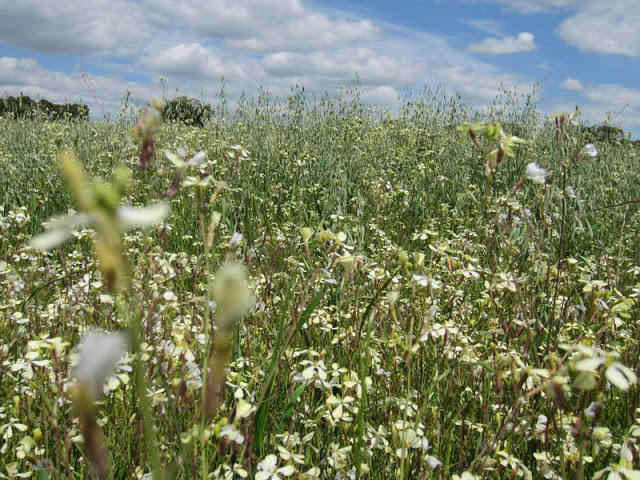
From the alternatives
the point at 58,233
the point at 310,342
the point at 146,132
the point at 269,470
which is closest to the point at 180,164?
the point at 146,132

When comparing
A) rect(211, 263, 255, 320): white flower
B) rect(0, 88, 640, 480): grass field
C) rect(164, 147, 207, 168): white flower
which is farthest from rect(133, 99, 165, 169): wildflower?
rect(211, 263, 255, 320): white flower

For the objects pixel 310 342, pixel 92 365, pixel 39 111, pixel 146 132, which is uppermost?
pixel 39 111

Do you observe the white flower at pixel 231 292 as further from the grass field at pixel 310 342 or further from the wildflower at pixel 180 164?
the wildflower at pixel 180 164

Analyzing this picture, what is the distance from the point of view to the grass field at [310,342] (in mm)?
710

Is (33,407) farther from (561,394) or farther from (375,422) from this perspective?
(561,394)

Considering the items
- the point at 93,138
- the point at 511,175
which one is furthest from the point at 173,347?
the point at 93,138

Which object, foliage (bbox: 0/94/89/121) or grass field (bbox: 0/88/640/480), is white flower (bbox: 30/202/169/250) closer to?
grass field (bbox: 0/88/640/480)

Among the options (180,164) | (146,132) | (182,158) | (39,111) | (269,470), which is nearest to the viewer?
(146,132)

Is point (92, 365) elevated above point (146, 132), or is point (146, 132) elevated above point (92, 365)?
point (146, 132)

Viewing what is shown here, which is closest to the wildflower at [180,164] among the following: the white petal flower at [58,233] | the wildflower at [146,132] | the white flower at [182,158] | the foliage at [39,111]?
the white flower at [182,158]

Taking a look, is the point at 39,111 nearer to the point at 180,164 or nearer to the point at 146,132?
the point at 180,164

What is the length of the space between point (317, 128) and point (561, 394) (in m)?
6.78

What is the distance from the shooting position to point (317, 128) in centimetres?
740

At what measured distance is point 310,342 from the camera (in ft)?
7.55
